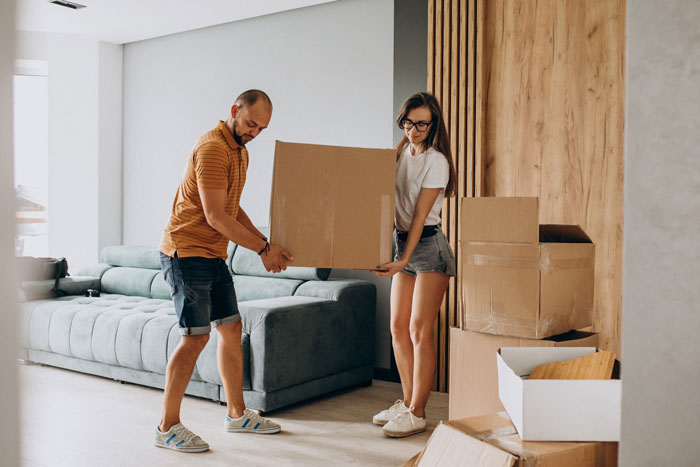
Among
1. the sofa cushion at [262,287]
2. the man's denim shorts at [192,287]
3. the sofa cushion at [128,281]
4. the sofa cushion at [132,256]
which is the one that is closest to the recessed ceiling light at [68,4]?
the sofa cushion at [132,256]

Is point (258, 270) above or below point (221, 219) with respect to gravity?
below

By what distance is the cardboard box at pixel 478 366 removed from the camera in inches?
82.0

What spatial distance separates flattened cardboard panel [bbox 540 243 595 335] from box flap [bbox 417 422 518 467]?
1.92ft

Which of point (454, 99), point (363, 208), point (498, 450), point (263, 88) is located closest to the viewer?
point (498, 450)

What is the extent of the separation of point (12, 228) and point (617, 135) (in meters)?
2.99

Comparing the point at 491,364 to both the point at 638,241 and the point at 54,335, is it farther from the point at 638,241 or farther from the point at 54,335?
the point at 54,335

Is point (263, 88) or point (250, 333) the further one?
point (263, 88)

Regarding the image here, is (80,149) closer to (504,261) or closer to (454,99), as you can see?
(454,99)

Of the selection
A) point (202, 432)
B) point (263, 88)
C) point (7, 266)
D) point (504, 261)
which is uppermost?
point (263, 88)

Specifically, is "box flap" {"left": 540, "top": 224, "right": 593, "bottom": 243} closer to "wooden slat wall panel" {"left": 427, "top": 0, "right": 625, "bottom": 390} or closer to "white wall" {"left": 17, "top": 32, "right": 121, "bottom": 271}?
"wooden slat wall panel" {"left": 427, "top": 0, "right": 625, "bottom": 390}

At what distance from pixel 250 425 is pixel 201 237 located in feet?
2.82

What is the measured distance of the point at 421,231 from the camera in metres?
2.50

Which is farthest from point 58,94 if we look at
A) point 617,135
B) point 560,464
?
point 560,464

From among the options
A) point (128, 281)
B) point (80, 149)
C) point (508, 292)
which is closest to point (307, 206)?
point (508, 292)
